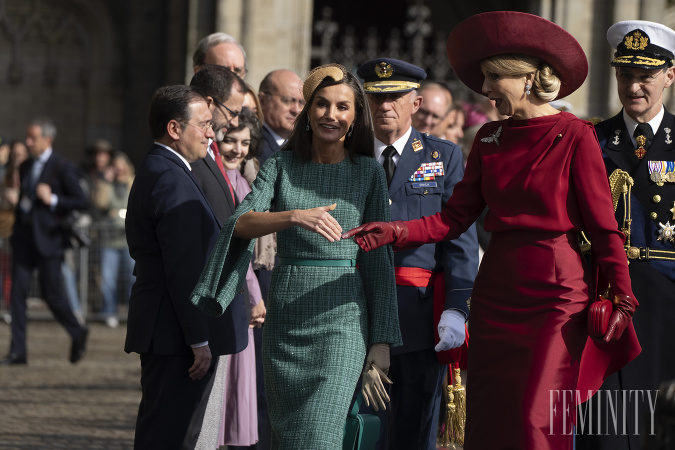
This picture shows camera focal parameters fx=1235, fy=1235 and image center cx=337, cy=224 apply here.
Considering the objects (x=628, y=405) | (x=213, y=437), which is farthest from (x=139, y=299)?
(x=628, y=405)

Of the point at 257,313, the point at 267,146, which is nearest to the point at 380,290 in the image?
the point at 257,313

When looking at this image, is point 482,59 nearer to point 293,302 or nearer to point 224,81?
point 293,302

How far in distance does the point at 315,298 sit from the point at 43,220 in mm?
7253

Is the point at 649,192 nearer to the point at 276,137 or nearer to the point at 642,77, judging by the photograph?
the point at 642,77

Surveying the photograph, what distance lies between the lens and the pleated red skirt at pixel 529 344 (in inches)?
171

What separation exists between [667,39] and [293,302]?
198 centimetres

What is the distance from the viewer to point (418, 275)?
17.8 feet

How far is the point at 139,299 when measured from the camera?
5.09m

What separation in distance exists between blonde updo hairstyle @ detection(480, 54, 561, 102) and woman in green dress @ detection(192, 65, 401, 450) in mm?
610

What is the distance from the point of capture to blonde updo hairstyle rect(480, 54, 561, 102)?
4.55 m

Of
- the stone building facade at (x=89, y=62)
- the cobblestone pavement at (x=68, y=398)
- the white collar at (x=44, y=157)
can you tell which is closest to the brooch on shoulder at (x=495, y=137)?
the cobblestone pavement at (x=68, y=398)

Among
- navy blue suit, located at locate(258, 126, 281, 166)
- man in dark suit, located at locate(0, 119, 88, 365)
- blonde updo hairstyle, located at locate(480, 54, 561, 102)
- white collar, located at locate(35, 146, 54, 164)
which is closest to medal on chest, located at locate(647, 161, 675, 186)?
blonde updo hairstyle, located at locate(480, 54, 561, 102)

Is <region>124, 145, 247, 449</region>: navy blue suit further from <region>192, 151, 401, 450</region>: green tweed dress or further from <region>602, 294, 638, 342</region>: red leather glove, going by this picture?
<region>602, 294, 638, 342</region>: red leather glove

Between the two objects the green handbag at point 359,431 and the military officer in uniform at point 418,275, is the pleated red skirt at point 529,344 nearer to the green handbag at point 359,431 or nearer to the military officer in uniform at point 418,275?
the green handbag at point 359,431
